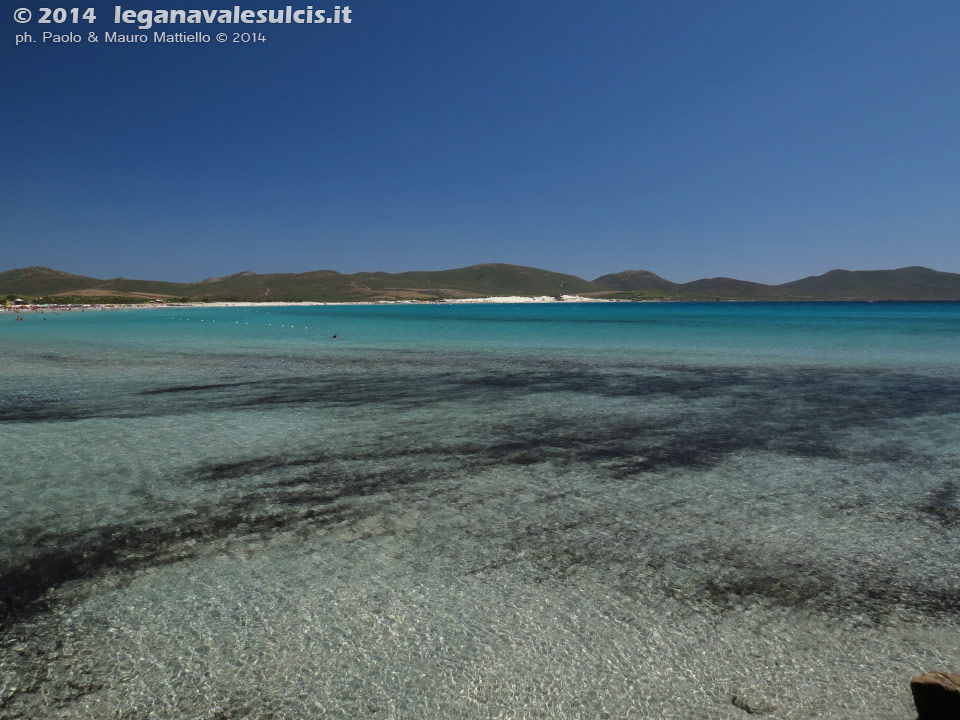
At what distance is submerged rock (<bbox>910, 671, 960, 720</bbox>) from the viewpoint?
11.0ft

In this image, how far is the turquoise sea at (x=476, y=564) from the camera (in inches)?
170

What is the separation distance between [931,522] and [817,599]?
9.94ft

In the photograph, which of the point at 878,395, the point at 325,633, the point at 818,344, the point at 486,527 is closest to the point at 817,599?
the point at 486,527

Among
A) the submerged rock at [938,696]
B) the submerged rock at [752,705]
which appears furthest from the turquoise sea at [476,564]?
the submerged rock at [938,696]

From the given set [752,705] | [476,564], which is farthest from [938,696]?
[476,564]

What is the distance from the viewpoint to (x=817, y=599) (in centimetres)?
546

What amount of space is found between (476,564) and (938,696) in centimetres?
380

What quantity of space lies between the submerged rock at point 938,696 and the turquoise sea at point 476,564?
67cm

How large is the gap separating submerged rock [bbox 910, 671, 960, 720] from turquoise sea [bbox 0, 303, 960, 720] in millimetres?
666

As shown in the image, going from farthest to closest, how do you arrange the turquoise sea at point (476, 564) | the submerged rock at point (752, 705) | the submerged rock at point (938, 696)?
the turquoise sea at point (476, 564) < the submerged rock at point (752, 705) < the submerged rock at point (938, 696)

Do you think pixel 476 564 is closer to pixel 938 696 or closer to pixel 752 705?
pixel 752 705

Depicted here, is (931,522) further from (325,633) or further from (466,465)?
(325,633)

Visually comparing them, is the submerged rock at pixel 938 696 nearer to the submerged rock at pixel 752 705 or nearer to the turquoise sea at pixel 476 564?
the turquoise sea at pixel 476 564

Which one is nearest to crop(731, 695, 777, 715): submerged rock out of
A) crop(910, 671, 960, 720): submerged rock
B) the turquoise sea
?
the turquoise sea
